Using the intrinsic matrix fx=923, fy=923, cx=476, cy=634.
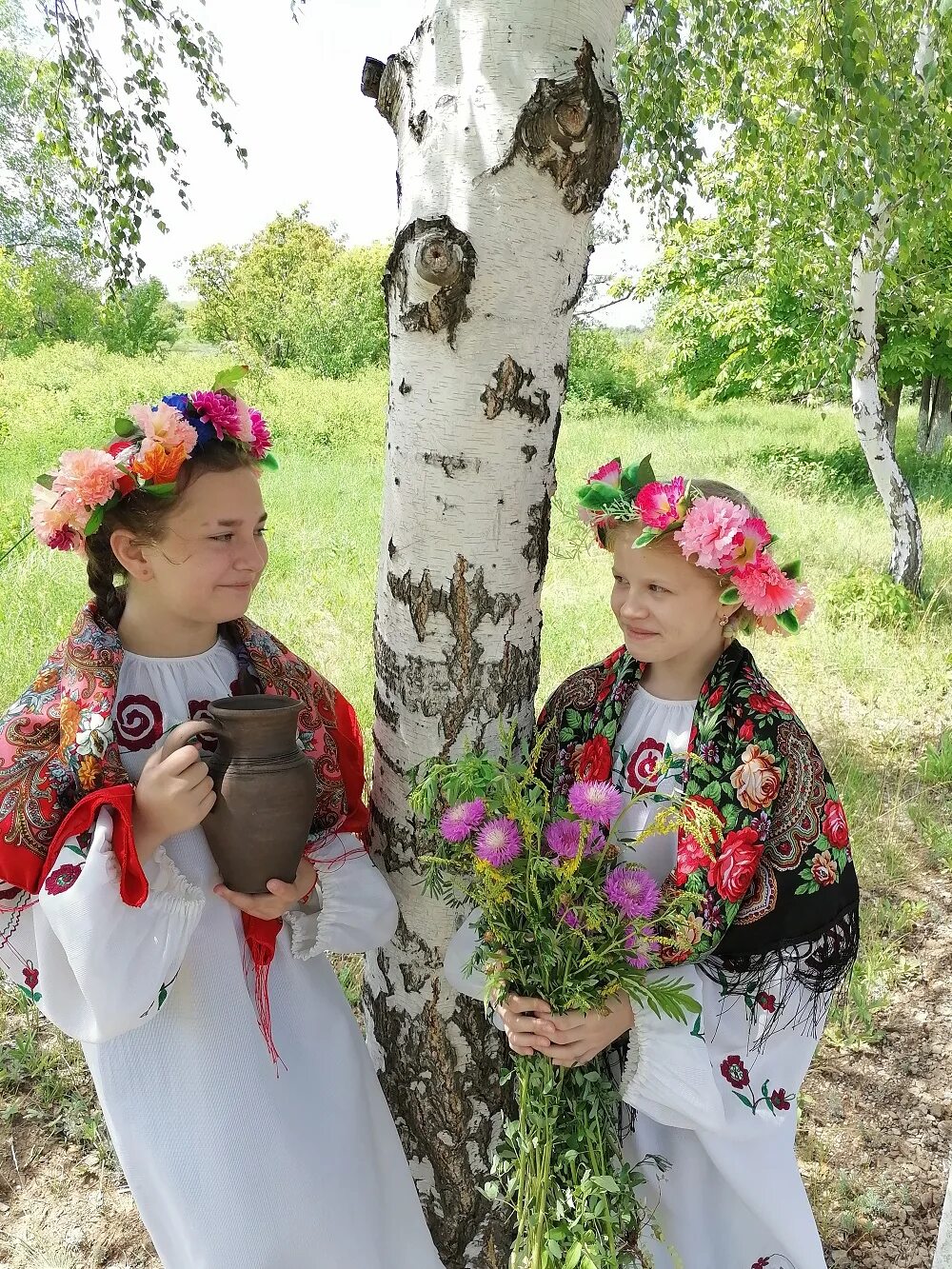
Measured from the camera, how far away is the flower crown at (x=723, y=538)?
1.52m

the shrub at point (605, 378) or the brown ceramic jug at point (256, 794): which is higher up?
the shrub at point (605, 378)

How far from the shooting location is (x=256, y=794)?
138 centimetres

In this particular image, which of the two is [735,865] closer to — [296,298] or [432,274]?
[432,274]

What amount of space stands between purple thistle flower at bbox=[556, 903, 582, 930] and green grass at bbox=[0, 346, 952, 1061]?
186 cm

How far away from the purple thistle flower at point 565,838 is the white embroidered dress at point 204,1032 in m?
0.43

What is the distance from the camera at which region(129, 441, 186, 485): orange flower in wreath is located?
4.73 ft

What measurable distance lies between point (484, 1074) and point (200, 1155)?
572 mm

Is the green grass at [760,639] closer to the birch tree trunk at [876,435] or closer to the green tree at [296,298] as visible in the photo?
the birch tree trunk at [876,435]

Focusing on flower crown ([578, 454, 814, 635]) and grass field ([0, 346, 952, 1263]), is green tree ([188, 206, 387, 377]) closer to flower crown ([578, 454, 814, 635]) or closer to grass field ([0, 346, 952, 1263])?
grass field ([0, 346, 952, 1263])

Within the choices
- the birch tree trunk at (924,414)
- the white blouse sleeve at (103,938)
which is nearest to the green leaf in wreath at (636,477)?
the white blouse sleeve at (103,938)

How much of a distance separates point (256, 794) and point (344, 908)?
0.37 m

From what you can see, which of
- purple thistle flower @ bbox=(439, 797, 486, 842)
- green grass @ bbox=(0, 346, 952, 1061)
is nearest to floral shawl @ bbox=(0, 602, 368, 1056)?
purple thistle flower @ bbox=(439, 797, 486, 842)

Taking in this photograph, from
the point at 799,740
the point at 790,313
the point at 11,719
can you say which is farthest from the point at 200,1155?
the point at 790,313

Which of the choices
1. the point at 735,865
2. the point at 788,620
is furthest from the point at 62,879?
the point at 788,620
